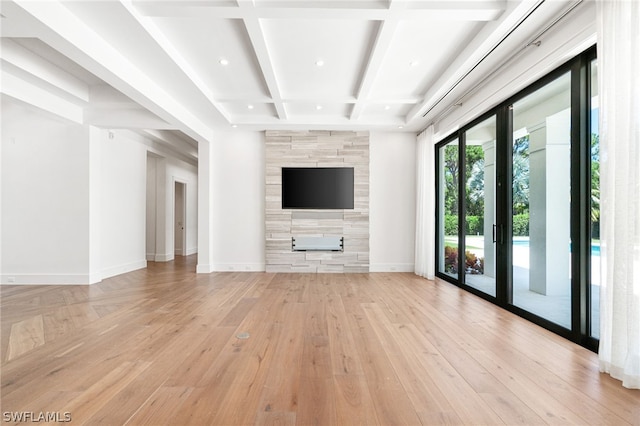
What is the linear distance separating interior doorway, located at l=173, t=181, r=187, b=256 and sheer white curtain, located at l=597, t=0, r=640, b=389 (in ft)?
30.1

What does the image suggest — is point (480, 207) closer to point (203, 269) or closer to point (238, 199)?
point (238, 199)

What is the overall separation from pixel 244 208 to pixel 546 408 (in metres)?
5.37

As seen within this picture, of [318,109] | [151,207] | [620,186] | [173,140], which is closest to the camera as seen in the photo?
[620,186]

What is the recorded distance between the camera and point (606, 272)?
2008 mm

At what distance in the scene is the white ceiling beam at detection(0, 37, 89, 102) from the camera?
3.24 meters

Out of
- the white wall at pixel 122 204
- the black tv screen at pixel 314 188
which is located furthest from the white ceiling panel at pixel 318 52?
the white wall at pixel 122 204

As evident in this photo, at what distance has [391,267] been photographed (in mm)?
6023

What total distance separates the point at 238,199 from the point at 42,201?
3.12 meters

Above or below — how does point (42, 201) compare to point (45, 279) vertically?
above

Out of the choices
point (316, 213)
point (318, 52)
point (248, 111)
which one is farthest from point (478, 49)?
point (316, 213)

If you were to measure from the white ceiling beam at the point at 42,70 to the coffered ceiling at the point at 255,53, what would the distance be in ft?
0.05

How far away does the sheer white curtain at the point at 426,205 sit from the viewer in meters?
5.38

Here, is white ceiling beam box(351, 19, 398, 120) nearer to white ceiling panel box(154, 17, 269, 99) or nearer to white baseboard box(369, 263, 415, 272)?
white ceiling panel box(154, 17, 269, 99)
